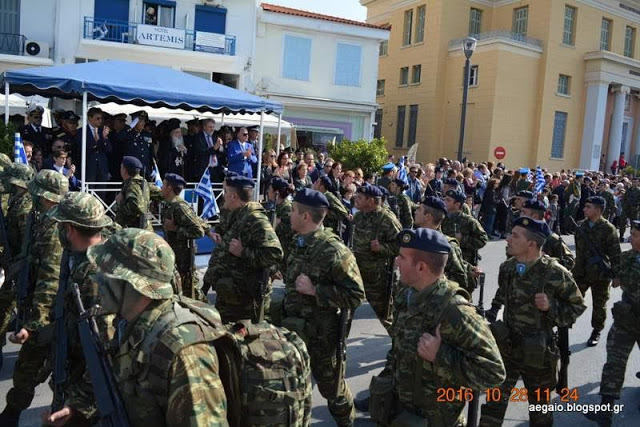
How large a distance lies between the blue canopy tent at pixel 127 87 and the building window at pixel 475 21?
89.6 feet

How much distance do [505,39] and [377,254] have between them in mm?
28231

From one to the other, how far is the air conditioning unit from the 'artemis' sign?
131 inches

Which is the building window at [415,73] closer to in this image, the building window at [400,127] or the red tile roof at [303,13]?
the building window at [400,127]

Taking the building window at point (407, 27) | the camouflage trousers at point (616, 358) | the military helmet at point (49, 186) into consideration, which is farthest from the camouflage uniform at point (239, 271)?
the building window at point (407, 27)

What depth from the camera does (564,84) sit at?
114ft

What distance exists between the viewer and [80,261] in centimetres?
350

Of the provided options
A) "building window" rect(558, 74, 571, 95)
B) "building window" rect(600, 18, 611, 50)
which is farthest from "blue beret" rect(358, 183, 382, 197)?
"building window" rect(600, 18, 611, 50)

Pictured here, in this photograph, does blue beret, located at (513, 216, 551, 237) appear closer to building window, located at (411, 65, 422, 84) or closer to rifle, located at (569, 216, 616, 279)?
rifle, located at (569, 216, 616, 279)

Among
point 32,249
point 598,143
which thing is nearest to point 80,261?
point 32,249

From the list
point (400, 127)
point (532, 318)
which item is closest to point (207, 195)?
point (532, 318)

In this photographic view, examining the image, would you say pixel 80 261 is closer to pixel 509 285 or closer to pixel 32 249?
pixel 32 249

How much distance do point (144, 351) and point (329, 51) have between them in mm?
24823

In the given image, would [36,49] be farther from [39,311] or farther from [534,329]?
[534,329]

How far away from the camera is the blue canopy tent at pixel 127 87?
9.32 meters
